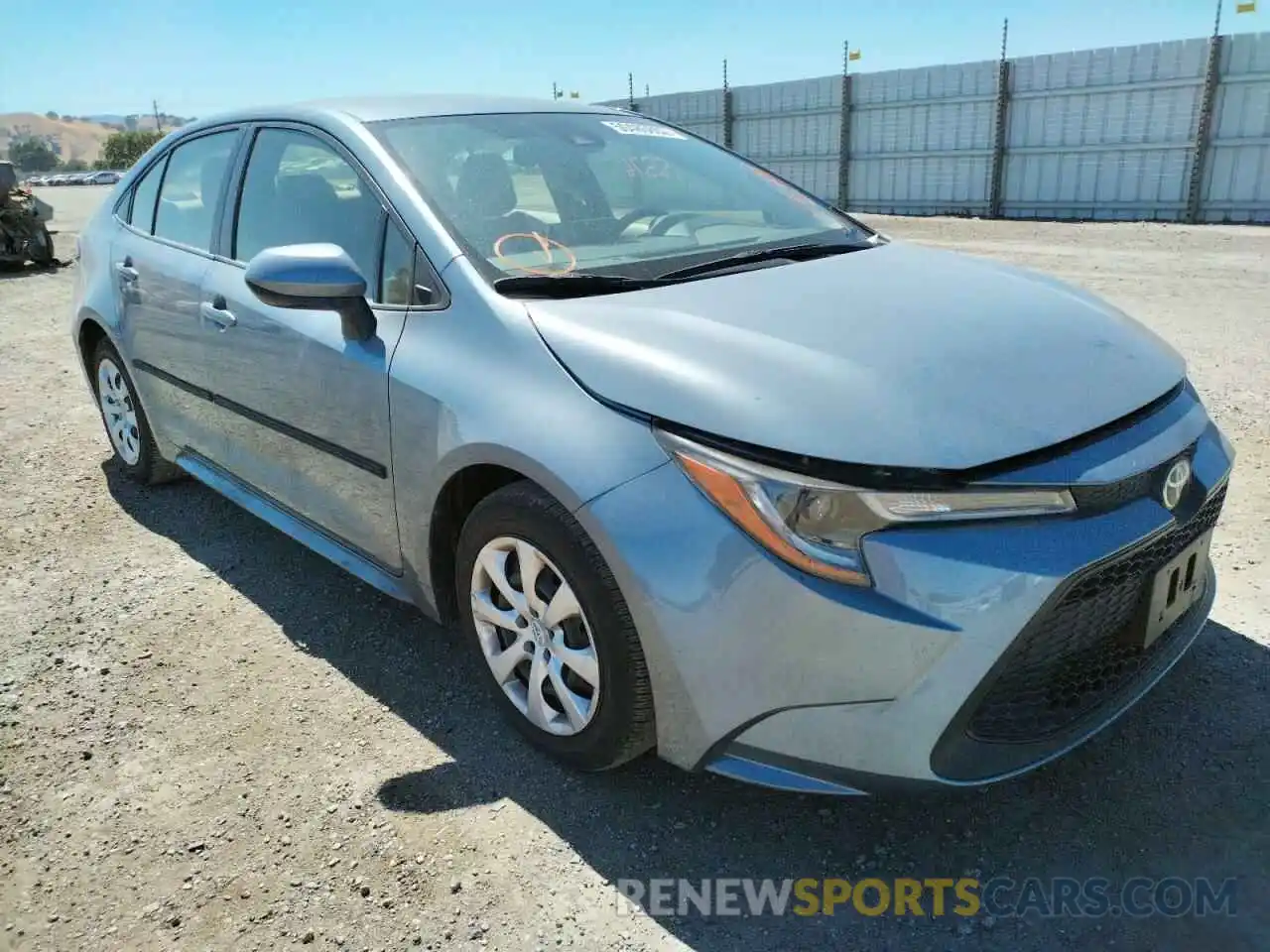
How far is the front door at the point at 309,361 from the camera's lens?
254 cm

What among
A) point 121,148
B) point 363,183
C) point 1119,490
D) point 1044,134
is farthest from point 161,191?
point 121,148

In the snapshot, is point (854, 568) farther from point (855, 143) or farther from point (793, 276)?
point (855, 143)

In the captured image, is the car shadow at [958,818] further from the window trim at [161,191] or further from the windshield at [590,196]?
the window trim at [161,191]

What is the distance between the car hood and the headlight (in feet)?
0.20

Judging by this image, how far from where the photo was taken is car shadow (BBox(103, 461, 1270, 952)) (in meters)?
1.86

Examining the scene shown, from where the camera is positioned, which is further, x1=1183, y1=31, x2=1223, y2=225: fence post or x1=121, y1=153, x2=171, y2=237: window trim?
x1=1183, y1=31, x2=1223, y2=225: fence post

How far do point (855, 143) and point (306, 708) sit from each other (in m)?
19.6

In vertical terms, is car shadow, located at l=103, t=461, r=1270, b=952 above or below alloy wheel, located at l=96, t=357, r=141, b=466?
below

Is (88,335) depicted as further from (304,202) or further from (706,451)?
(706,451)

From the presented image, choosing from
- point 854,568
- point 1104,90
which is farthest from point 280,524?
point 1104,90

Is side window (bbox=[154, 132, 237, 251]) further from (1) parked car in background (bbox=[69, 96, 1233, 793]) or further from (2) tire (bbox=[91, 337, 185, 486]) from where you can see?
(2) tire (bbox=[91, 337, 185, 486])

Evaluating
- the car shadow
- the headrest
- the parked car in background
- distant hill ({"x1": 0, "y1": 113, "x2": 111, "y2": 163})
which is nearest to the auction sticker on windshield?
the parked car in background

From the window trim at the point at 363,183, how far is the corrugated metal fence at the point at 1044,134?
13.5 meters

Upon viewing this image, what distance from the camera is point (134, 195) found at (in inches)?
161
